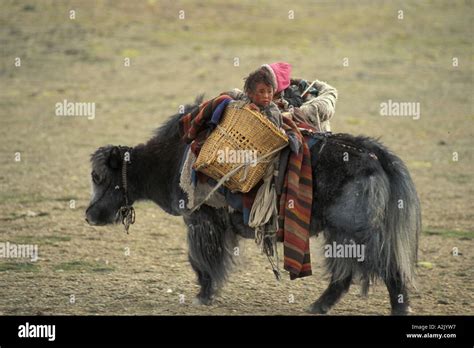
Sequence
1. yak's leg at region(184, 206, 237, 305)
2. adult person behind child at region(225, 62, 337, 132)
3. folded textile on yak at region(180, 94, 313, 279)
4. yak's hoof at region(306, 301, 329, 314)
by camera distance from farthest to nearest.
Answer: yak's hoof at region(306, 301, 329, 314) → yak's leg at region(184, 206, 237, 305) → adult person behind child at region(225, 62, 337, 132) → folded textile on yak at region(180, 94, 313, 279)

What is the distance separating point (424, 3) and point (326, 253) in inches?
734

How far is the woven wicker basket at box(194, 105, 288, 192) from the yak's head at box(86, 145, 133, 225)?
0.77 m

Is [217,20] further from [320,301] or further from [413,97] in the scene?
[320,301]

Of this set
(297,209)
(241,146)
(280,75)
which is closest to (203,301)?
(297,209)

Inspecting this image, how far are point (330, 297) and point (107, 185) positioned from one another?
→ 1766 millimetres

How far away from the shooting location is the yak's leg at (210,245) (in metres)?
6.24

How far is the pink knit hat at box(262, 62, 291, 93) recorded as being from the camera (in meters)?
5.92

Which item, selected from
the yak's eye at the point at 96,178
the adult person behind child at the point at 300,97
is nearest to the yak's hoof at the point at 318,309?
the adult person behind child at the point at 300,97

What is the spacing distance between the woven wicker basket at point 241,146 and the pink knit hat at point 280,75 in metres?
0.32

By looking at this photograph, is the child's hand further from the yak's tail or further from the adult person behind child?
the yak's tail

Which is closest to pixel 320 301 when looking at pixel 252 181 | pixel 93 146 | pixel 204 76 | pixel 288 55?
pixel 252 181

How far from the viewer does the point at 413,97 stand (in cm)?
1566

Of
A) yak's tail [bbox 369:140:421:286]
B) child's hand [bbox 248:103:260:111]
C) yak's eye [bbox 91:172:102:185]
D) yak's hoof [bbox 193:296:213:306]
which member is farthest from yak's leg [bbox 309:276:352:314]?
yak's eye [bbox 91:172:102:185]

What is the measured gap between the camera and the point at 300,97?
21.2 ft
